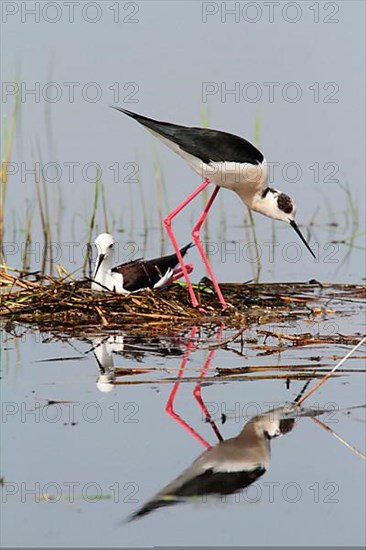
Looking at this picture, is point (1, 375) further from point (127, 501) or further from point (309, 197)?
point (309, 197)

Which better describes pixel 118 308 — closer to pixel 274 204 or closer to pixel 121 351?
pixel 121 351

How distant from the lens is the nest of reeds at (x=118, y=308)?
796cm

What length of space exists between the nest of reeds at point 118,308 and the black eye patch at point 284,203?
75 centimetres

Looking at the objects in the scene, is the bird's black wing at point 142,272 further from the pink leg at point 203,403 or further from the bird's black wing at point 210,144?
the pink leg at point 203,403

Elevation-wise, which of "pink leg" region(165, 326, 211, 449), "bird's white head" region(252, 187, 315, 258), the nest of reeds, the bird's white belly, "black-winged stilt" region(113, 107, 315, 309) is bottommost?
"pink leg" region(165, 326, 211, 449)

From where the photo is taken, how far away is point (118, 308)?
26.6ft

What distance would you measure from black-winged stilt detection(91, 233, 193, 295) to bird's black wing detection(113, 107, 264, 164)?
2.64 ft

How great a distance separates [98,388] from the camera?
6.37 metres

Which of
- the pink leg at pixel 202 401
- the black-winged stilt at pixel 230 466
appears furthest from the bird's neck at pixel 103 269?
the black-winged stilt at pixel 230 466

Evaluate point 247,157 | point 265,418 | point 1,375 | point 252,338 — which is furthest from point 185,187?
point 265,418

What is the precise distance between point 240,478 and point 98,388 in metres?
1.41

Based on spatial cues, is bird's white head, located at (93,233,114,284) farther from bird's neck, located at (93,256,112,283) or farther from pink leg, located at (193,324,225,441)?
pink leg, located at (193,324,225,441)

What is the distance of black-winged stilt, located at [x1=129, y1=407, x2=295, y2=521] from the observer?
16.0 ft

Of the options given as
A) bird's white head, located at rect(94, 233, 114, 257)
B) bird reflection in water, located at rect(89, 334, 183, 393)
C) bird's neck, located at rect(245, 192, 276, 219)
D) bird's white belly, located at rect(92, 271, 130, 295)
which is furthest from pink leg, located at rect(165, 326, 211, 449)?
bird's neck, located at rect(245, 192, 276, 219)
